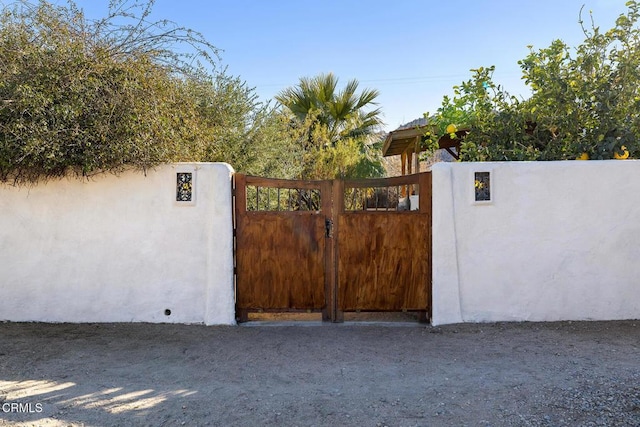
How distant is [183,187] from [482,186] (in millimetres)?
3482

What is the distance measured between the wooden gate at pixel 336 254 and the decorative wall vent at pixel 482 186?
0.57 meters

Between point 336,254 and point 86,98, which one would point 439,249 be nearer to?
point 336,254

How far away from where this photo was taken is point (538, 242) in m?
5.38

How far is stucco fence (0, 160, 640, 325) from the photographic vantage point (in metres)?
5.36

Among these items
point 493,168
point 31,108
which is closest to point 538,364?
point 493,168

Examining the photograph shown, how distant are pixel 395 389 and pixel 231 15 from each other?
26.1 ft

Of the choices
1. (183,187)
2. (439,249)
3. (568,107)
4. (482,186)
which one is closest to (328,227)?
(439,249)

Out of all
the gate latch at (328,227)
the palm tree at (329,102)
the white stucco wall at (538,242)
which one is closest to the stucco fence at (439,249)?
the white stucco wall at (538,242)

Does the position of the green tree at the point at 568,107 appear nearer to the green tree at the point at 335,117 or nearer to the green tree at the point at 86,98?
the green tree at the point at 86,98

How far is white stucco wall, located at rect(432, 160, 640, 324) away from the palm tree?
32.6 ft

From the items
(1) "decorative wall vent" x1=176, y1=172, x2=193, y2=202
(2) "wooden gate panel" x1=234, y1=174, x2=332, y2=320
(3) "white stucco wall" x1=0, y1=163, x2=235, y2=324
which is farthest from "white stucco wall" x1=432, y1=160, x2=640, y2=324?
(1) "decorative wall vent" x1=176, y1=172, x2=193, y2=202

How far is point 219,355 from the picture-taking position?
14.6ft

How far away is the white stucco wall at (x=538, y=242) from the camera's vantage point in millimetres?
5355

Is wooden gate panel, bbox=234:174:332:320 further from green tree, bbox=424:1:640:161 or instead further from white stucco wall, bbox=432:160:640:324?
green tree, bbox=424:1:640:161
